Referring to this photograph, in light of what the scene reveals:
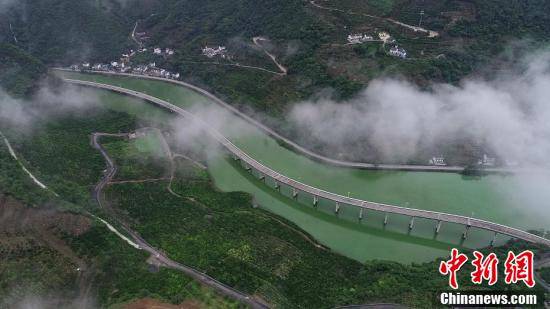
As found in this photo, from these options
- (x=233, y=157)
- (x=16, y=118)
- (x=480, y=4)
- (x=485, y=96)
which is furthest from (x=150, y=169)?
(x=480, y=4)

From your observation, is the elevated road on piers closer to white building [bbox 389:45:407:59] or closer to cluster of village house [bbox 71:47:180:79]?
cluster of village house [bbox 71:47:180:79]

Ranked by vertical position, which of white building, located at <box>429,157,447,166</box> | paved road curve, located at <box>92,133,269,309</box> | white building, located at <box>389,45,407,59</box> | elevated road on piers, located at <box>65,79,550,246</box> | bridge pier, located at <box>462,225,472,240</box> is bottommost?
paved road curve, located at <box>92,133,269,309</box>

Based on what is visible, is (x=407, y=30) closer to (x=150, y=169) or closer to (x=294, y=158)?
(x=294, y=158)

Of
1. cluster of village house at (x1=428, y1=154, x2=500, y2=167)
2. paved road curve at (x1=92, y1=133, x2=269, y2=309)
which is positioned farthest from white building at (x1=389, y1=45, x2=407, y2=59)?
paved road curve at (x1=92, y1=133, x2=269, y2=309)

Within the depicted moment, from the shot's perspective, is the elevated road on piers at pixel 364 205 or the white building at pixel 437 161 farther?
the white building at pixel 437 161

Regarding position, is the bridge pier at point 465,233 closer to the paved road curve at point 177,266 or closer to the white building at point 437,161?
the white building at point 437,161

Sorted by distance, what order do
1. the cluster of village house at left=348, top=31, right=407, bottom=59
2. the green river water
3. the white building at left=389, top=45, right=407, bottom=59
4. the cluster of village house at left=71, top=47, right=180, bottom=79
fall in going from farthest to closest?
1. the cluster of village house at left=71, top=47, right=180, bottom=79
2. the cluster of village house at left=348, top=31, right=407, bottom=59
3. the white building at left=389, top=45, right=407, bottom=59
4. the green river water

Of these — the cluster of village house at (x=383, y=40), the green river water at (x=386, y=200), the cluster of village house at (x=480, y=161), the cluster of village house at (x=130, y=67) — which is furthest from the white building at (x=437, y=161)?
the cluster of village house at (x=130, y=67)
